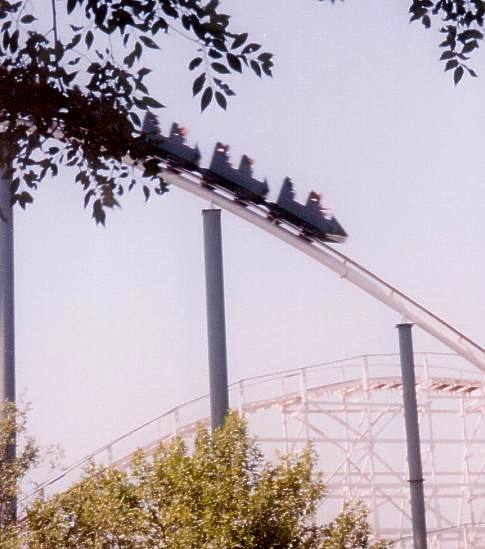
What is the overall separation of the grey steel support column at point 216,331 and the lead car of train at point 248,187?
1073 mm

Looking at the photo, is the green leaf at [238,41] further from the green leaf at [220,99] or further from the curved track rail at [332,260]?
the curved track rail at [332,260]

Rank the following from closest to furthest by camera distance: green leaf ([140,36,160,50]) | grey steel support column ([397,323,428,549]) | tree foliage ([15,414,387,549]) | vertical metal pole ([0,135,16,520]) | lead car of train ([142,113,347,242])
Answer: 1. green leaf ([140,36,160,50])
2. tree foliage ([15,414,387,549])
3. vertical metal pole ([0,135,16,520])
4. grey steel support column ([397,323,428,549])
5. lead car of train ([142,113,347,242])

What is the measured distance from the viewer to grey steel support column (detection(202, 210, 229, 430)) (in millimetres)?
11695

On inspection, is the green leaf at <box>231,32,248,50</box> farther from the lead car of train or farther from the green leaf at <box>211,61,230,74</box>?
the lead car of train

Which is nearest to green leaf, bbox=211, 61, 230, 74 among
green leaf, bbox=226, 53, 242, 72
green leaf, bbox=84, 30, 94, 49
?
green leaf, bbox=226, 53, 242, 72

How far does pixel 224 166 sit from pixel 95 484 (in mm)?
4116

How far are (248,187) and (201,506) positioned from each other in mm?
4312

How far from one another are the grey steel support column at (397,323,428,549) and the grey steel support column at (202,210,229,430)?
2347mm

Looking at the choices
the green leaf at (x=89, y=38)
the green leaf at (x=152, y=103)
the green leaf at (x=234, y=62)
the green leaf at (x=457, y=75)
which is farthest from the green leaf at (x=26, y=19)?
the green leaf at (x=457, y=75)

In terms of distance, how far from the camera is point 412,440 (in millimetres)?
12688

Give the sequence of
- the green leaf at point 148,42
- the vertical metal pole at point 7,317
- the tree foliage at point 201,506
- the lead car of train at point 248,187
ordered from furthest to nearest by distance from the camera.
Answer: the lead car of train at point 248,187, the vertical metal pole at point 7,317, the tree foliage at point 201,506, the green leaf at point 148,42

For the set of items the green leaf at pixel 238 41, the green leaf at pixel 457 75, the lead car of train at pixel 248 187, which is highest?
the lead car of train at pixel 248 187

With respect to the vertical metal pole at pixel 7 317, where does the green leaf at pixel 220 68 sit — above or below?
below

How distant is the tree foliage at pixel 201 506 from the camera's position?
9.66 m
